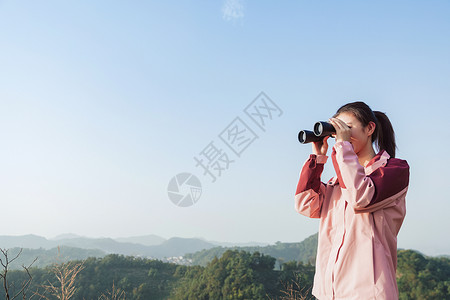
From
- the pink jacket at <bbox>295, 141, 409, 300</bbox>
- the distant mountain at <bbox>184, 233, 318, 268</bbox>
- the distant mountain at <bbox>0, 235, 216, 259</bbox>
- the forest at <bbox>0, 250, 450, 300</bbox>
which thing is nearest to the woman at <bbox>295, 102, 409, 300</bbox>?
the pink jacket at <bbox>295, 141, 409, 300</bbox>

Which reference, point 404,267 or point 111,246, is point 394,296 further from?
point 111,246

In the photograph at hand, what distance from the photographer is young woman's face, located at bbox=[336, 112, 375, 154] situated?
116cm

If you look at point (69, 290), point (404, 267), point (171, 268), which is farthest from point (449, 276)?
point (69, 290)

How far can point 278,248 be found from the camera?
1470 inches

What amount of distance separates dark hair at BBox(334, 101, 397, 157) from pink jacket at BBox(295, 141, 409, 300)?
0.08 m

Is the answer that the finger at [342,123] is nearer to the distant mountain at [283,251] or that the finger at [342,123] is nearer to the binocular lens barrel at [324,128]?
the binocular lens barrel at [324,128]

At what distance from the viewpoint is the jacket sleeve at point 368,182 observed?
98cm

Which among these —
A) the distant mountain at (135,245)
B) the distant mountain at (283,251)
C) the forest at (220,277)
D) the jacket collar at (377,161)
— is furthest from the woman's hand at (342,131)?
the distant mountain at (135,245)

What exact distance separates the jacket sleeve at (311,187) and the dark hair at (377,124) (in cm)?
18

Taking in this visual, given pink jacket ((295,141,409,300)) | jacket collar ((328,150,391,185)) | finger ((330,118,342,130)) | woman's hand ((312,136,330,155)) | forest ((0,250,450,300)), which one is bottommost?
forest ((0,250,450,300))

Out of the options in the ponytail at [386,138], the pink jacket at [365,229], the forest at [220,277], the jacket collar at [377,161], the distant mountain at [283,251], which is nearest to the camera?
the pink jacket at [365,229]

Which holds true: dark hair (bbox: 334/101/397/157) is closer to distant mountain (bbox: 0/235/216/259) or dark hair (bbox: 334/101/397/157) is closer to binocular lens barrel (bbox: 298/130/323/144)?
binocular lens barrel (bbox: 298/130/323/144)

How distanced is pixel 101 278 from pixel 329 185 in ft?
82.8

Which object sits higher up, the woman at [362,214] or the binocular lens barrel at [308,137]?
the binocular lens barrel at [308,137]
